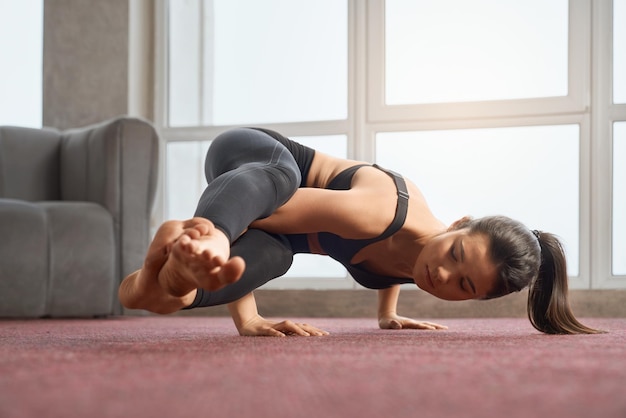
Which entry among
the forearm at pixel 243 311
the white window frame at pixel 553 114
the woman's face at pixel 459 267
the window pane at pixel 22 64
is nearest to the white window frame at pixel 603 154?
the white window frame at pixel 553 114

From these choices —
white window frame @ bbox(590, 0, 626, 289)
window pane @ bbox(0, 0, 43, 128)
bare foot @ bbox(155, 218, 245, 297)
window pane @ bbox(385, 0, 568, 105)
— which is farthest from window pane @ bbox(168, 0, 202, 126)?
bare foot @ bbox(155, 218, 245, 297)

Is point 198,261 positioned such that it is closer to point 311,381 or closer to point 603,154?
point 311,381

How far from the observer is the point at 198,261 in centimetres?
113

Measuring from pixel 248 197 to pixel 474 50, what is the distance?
213 cm

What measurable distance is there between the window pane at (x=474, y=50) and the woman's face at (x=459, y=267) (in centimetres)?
173

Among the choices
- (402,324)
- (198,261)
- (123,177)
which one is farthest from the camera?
(123,177)

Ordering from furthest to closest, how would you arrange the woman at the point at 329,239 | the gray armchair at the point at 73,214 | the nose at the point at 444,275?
the gray armchair at the point at 73,214, the nose at the point at 444,275, the woman at the point at 329,239

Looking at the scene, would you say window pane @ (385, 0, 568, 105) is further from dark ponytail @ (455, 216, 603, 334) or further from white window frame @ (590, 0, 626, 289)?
dark ponytail @ (455, 216, 603, 334)

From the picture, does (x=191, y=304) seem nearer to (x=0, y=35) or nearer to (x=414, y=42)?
(x=414, y=42)

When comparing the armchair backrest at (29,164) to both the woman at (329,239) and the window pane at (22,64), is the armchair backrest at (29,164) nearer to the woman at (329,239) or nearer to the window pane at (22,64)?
the window pane at (22,64)

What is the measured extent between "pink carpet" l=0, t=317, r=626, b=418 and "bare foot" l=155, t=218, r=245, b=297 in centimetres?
10

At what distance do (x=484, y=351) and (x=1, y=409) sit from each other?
2.47 feet

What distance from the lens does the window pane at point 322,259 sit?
3.36m

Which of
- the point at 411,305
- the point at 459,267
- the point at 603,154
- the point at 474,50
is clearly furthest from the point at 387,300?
the point at 474,50
